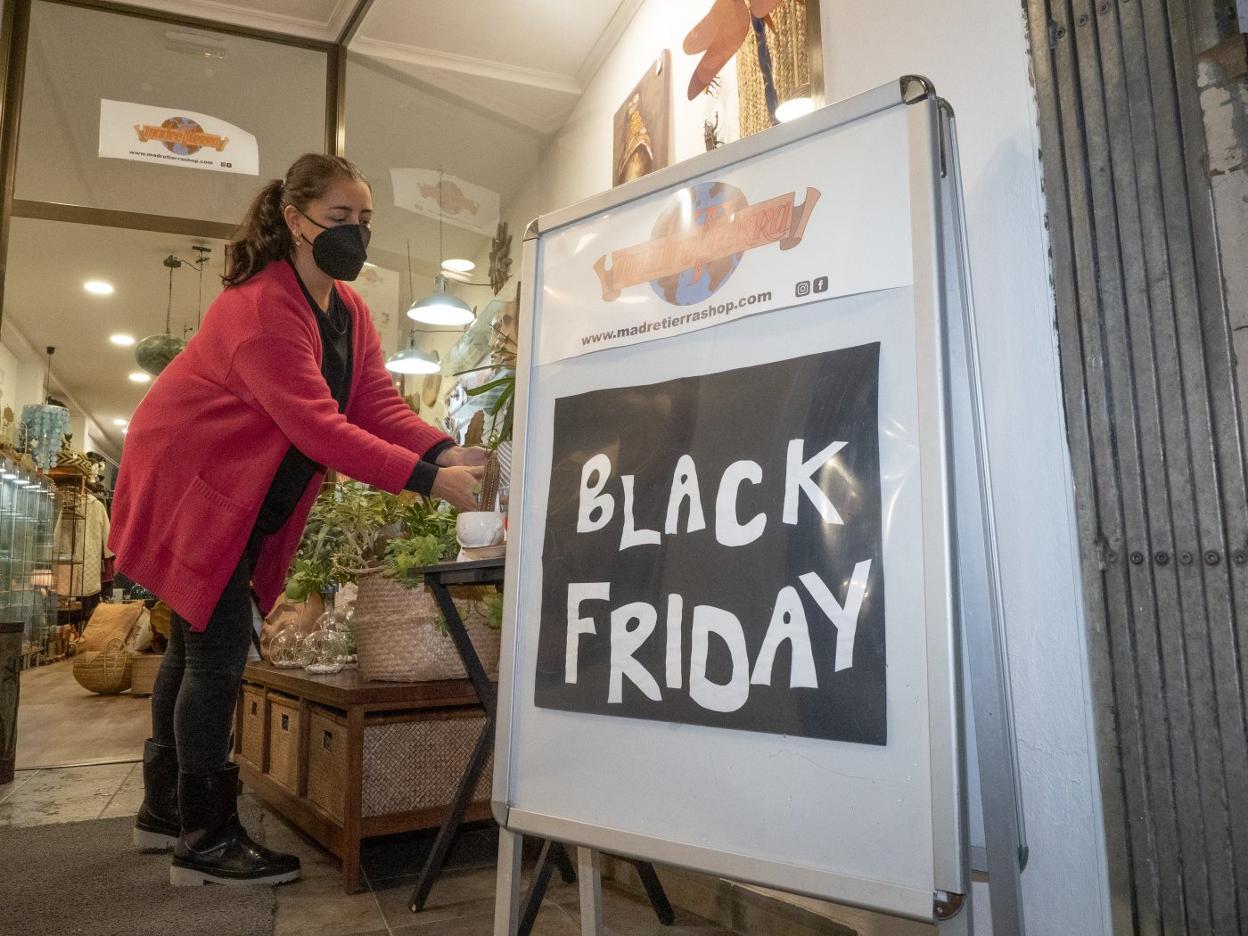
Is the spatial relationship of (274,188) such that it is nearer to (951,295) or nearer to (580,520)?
(580,520)

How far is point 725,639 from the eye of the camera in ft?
2.89

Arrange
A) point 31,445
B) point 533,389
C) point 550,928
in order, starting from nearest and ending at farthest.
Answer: point 533,389
point 550,928
point 31,445

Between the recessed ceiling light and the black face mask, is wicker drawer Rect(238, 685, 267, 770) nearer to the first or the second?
the black face mask

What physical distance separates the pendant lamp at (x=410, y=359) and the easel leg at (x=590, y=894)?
9.11 feet

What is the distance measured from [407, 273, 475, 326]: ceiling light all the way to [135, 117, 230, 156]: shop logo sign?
94cm

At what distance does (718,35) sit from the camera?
2.01 metres

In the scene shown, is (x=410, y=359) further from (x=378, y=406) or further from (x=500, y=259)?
(x=378, y=406)

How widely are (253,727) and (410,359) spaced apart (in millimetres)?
1682

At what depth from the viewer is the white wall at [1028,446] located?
101 cm

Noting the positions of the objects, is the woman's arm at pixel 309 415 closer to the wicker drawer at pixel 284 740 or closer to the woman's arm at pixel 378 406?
→ the woman's arm at pixel 378 406

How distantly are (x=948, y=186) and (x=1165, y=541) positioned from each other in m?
0.43

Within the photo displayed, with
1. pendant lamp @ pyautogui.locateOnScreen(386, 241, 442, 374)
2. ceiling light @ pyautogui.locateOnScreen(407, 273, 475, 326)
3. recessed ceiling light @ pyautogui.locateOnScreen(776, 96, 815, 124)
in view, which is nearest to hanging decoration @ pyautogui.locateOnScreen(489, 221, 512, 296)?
ceiling light @ pyautogui.locateOnScreen(407, 273, 475, 326)

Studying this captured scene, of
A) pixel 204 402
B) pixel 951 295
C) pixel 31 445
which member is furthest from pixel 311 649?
→ pixel 31 445

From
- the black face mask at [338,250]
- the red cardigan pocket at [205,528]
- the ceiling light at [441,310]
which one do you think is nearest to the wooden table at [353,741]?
the red cardigan pocket at [205,528]
